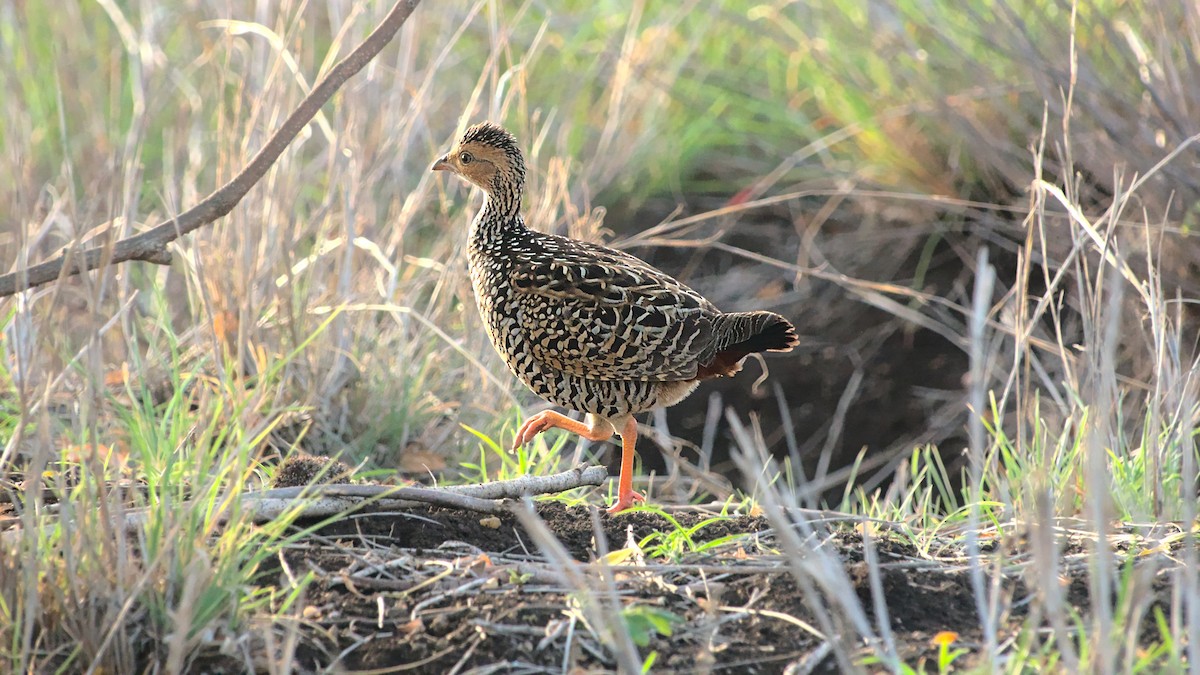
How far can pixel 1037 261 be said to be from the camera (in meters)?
5.88

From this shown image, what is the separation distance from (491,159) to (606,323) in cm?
83

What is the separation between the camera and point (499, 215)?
426 centimetres

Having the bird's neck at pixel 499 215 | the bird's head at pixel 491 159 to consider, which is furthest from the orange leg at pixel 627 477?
the bird's head at pixel 491 159

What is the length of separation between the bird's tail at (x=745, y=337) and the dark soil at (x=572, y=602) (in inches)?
28.5

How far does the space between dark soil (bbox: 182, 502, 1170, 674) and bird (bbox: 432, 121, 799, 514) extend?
0.62 metres

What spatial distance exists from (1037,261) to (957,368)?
0.77 meters

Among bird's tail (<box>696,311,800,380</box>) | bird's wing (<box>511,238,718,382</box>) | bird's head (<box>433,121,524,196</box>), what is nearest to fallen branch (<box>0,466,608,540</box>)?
bird's wing (<box>511,238,718,382</box>)

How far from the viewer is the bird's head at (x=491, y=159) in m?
4.27

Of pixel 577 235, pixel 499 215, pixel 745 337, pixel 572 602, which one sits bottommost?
pixel 572 602

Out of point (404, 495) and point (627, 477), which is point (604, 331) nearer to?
point (627, 477)

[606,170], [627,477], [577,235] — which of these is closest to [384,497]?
[627,477]

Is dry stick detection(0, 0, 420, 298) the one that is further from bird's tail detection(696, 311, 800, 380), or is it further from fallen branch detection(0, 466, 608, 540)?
bird's tail detection(696, 311, 800, 380)

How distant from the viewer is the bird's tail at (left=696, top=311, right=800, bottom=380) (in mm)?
3762

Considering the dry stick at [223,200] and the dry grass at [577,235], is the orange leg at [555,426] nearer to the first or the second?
the dry grass at [577,235]
